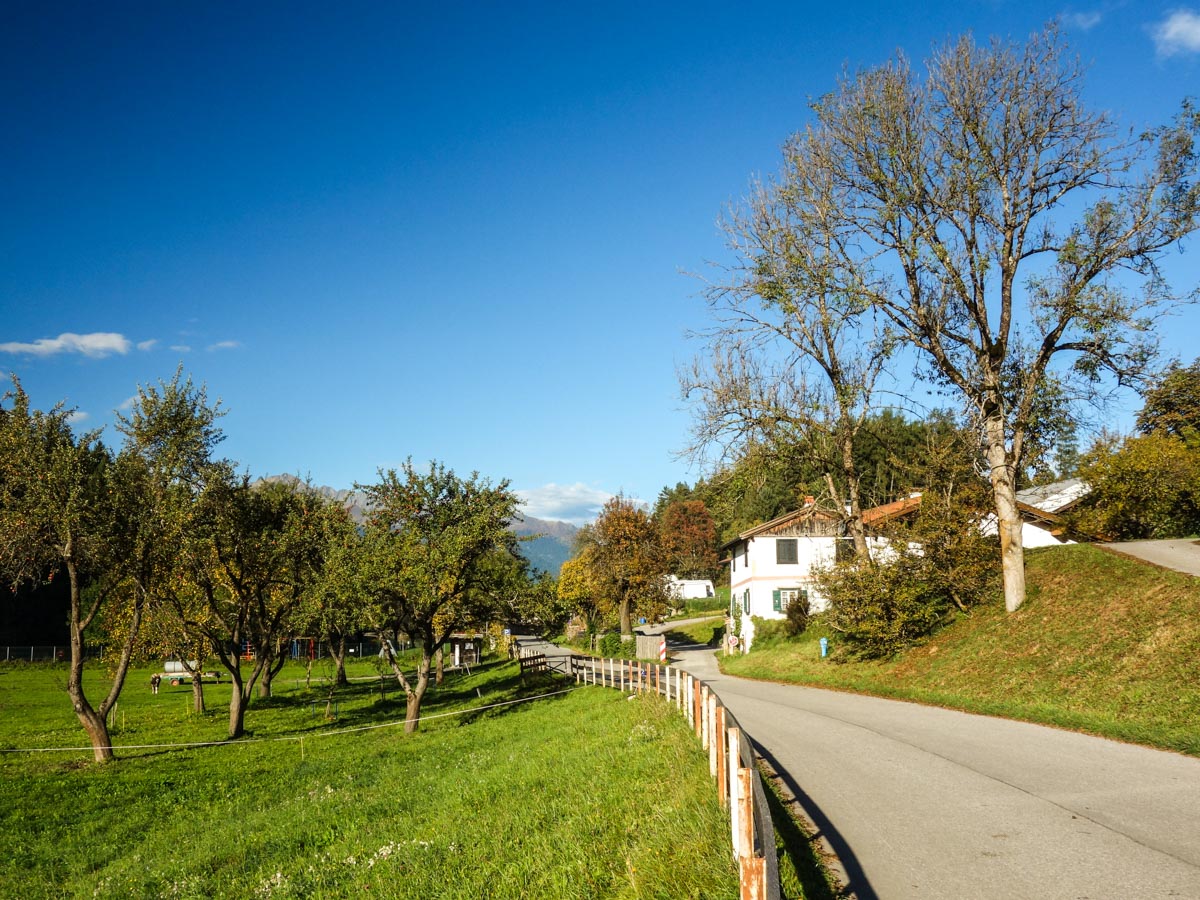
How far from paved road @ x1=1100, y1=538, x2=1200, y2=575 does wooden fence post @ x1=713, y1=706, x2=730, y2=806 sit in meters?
16.3

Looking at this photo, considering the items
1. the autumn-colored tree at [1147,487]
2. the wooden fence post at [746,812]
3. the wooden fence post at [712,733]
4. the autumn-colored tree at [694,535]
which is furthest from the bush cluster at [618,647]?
the autumn-colored tree at [694,535]

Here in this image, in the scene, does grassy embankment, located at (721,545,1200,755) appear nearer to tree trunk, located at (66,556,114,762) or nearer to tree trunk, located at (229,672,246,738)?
tree trunk, located at (229,672,246,738)

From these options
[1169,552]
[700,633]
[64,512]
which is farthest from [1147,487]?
[700,633]

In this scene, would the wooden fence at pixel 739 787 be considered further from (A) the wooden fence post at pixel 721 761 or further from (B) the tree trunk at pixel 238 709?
(B) the tree trunk at pixel 238 709

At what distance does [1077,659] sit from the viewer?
1775cm

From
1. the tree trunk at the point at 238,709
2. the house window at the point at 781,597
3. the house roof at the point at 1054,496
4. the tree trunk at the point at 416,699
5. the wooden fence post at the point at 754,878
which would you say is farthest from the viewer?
the house window at the point at 781,597

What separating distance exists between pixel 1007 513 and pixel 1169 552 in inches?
248

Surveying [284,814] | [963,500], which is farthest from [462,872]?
[963,500]

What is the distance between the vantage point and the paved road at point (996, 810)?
21.6 ft

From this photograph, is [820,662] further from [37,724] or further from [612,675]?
[37,724]

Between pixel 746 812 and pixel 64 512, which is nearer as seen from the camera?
pixel 746 812

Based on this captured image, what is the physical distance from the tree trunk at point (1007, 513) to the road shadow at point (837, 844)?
47.0 ft

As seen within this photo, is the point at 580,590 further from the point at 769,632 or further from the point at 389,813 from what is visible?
the point at 389,813

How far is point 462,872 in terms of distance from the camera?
10.4m
